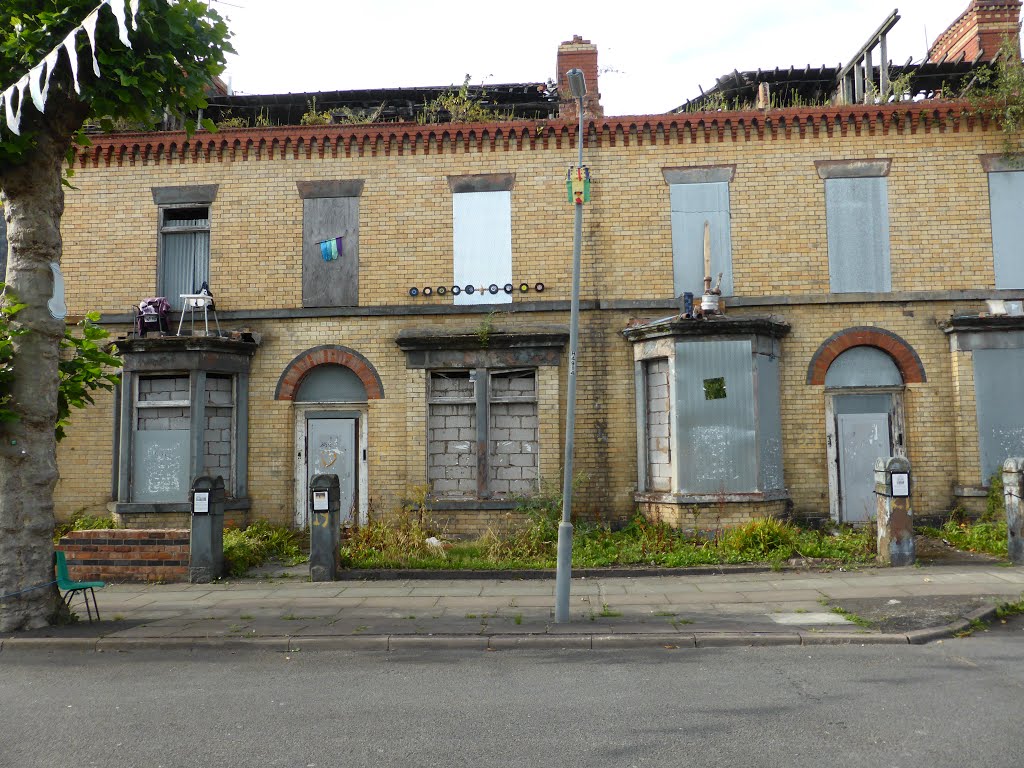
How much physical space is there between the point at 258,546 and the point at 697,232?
30.4 ft

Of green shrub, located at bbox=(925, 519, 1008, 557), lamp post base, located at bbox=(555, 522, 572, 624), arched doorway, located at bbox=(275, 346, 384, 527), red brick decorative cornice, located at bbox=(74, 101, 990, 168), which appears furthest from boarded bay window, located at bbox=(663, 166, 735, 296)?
lamp post base, located at bbox=(555, 522, 572, 624)

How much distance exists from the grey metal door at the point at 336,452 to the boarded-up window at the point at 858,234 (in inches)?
358

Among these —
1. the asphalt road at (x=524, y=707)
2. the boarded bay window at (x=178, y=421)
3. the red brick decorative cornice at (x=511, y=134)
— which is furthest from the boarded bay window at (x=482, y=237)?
the asphalt road at (x=524, y=707)

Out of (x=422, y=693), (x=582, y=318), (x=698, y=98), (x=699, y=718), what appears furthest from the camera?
(x=698, y=98)

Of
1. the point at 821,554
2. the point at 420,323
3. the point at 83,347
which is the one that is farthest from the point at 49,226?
the point at 821,554

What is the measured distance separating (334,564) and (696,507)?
19.0 feet

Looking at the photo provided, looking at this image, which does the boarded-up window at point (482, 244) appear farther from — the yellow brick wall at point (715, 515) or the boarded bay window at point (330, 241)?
the yellow brick wall at point (715, 515)

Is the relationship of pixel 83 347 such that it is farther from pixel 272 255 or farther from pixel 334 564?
pixel 272 255

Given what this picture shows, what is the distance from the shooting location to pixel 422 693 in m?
6.31

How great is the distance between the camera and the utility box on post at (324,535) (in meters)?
11.0

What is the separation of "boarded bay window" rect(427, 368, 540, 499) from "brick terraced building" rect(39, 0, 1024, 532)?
0.04 meters

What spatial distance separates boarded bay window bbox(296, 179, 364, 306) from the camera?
47.0 ft

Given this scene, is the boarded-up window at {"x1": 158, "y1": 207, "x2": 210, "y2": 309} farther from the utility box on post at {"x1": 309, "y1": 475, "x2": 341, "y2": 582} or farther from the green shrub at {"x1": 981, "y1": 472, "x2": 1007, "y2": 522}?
the green shrub at {"x1": 981, "y1": 472, "x2": 1007, "y2": 522}

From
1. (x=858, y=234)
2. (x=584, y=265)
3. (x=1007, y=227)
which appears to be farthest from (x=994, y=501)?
(x=584, y=265)
